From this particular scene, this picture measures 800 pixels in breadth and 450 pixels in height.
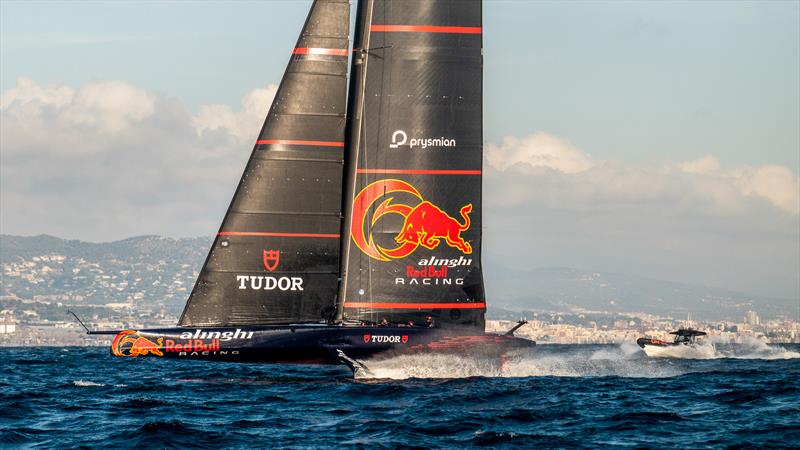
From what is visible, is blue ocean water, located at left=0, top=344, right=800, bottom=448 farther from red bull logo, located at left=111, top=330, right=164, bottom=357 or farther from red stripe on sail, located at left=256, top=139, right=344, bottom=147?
red stripe on sail, located at left=256, top=139, right=344, bottom=147

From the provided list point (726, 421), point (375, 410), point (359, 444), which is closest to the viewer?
point (359, 444)

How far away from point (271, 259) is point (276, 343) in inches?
102

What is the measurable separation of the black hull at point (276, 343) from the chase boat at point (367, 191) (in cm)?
36

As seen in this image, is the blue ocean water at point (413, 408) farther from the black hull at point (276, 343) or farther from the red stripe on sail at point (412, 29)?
the red stripe on sail at point (412, 29)

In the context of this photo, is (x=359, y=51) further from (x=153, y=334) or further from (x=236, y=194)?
(x=153, y=334)

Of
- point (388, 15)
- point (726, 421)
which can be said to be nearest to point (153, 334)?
point (388, 15)

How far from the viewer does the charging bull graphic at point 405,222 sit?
3634cm

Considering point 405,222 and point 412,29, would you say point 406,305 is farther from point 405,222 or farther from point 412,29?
point 412,29

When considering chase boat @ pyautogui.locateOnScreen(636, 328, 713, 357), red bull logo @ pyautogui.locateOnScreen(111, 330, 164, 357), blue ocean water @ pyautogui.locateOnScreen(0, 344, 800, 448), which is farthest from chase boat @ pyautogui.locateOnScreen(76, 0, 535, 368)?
chase boat @ pyautogui.locateOnScreen(636, 328, 713, 357)

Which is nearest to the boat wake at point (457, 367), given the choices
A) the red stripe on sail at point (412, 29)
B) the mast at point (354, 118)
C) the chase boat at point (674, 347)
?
the mast at point (354, 118)

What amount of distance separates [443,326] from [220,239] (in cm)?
699

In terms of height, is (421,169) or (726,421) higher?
(421,169)

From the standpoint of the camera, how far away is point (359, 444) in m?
23.5

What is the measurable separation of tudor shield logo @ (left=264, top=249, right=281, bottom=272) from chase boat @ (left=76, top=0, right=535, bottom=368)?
0.09ft
